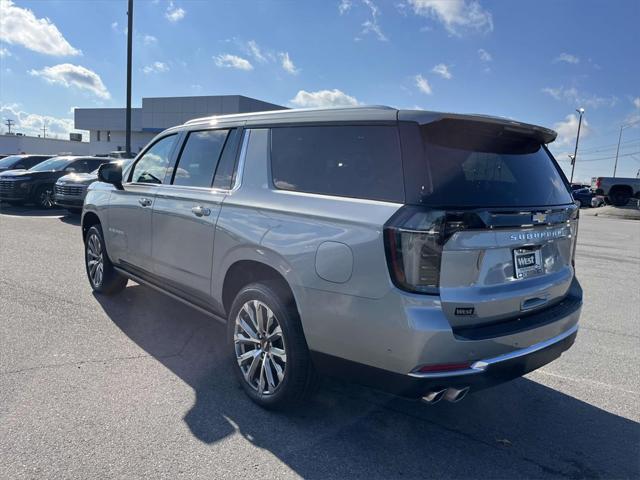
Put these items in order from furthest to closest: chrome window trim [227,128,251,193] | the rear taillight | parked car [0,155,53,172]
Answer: parked car [0,155,53,172] → chrome window trim [227,128,251,193] → the rear taillight

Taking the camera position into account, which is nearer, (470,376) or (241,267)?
(470,376)

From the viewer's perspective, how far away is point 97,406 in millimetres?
3158

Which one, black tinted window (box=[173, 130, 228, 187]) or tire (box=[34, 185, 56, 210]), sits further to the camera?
tire (box=[34, 185, 56, 210])

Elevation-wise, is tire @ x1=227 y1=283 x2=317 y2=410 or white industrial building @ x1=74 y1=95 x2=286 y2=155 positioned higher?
white industrial building @ x1=74 y1=95 x2=286 y2=155

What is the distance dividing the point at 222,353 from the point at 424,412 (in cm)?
180

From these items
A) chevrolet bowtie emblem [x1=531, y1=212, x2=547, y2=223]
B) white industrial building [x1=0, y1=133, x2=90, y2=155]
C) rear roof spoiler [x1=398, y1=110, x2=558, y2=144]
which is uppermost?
white industrial building [x1=0, y1=133, x2=90, y2=155]

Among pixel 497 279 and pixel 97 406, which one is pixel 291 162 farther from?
pixel 97 406

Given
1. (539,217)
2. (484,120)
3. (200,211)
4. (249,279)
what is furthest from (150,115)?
(539,217)

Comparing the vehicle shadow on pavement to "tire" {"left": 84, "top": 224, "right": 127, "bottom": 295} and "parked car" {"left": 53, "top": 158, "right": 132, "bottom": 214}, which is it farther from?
"parked car" {"left": 53, "top": 158, "right": 132, "bottom": 214}

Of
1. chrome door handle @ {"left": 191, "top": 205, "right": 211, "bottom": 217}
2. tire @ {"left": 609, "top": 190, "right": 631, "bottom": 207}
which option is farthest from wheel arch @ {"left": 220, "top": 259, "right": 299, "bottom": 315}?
tire @ {"left": 609, "top": 190, "right": 631, "bottom": 207}

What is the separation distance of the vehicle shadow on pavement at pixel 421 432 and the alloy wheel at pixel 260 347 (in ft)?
0.65

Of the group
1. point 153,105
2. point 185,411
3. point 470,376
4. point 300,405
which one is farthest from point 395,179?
point 153,105

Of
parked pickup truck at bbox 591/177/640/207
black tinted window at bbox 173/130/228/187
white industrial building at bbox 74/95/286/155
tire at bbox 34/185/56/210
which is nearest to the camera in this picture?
black tinted window at bbox 173/130/228/187

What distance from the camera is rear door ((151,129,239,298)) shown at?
369 centimetres
